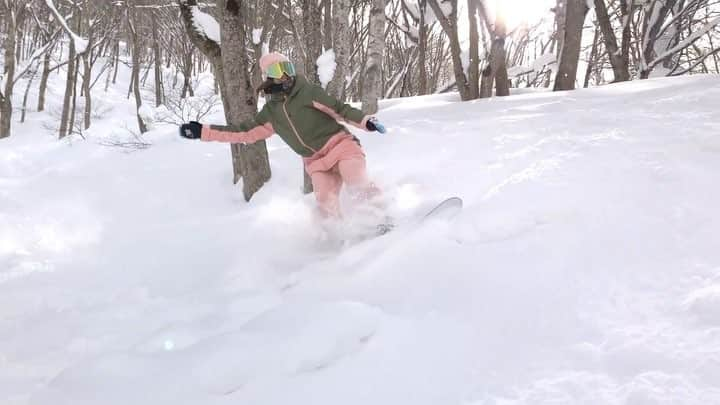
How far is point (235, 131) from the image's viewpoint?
345 centimetres

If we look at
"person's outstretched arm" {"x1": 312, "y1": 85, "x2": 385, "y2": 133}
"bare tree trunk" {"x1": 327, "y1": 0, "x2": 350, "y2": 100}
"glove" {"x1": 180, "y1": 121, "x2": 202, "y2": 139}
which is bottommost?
"glove" {"x1": 180, "y1": 121, "x2": 202, "y2": 139}

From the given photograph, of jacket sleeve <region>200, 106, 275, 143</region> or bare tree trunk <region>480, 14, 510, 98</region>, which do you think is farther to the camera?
bare tree trunk <region>480, 14, 510, 98</region>

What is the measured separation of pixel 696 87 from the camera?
15.3 ft

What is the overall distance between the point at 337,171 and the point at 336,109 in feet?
1.57

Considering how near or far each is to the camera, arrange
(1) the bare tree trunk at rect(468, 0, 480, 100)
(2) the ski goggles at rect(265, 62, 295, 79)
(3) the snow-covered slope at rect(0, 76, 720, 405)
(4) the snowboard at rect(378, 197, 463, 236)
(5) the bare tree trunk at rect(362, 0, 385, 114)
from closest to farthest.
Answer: (3) the snow-covered slope at rect(0, 76, 720, 405) < (4) the snowboard at rect(378, 197, 463, 236) < (2) the ski goggles at rect(265, 62, 295, 79) < (5) the bare tree trunk at rect(362, 0, 385, 114) < (1) the bare tree trunk at rect(468, 0, 480, 100)

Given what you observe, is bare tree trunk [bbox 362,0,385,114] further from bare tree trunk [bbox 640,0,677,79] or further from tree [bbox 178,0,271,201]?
bare tree trunk [bbox 640,0,677,79]

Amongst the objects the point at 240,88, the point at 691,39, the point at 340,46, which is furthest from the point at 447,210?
the point at 691,39

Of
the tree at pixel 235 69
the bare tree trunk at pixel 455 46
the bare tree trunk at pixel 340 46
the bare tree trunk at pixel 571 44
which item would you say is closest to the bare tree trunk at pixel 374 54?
the bare tree trunk at pixel 340 46

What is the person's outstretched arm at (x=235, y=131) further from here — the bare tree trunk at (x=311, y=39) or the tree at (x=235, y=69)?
the bare tree trunk at (x=311, y=39)

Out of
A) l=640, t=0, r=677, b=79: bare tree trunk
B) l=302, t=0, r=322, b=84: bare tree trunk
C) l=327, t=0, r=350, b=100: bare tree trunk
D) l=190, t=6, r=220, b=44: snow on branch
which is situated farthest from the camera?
l=640, t=0, r=677, b=79: bare tree trunk

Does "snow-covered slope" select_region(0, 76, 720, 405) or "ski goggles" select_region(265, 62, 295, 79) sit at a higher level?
"ski goggles" select_region(265, 62, 295, 79)

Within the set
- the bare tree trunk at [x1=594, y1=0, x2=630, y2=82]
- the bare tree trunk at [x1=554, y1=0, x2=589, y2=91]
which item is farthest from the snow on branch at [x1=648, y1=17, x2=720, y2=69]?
the bare tree trunk at [x1=554, y1=0, x2=589, y2=91]

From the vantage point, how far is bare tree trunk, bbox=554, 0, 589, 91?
21.9 feet

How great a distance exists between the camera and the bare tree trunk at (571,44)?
21.9ft
